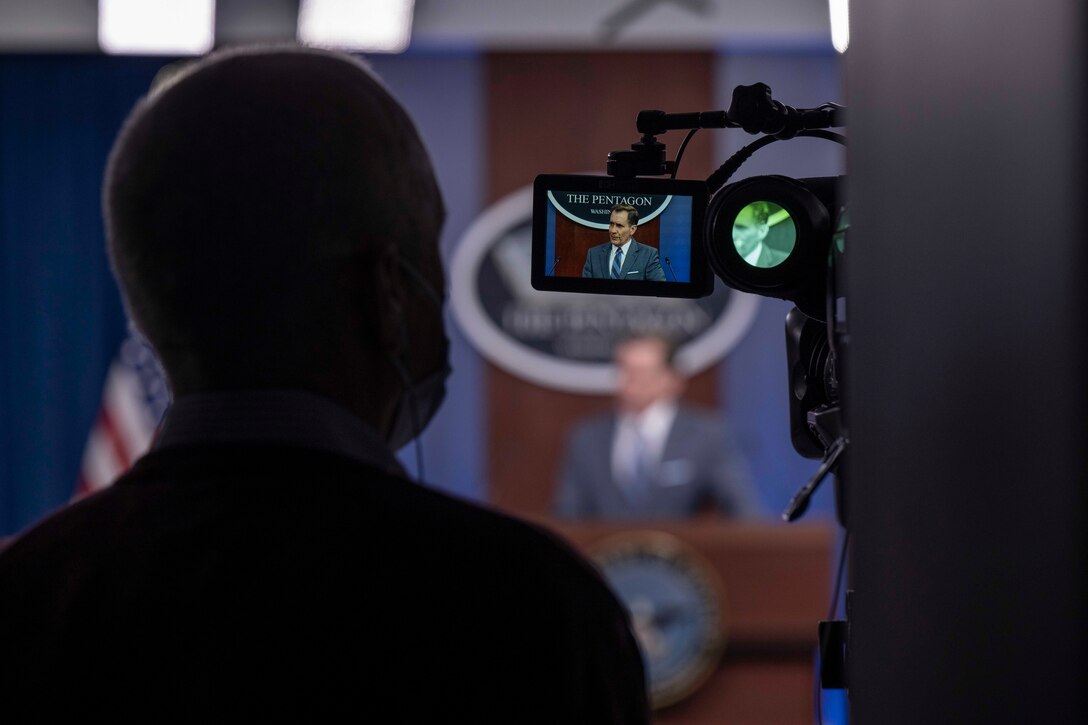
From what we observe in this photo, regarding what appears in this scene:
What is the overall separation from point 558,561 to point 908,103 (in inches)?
14.6

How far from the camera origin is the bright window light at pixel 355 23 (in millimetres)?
4758

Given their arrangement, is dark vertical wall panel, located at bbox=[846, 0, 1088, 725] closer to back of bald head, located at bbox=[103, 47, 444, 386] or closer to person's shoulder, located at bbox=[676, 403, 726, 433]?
back of bald head, located at bbox=[103, 47, 444, 386]

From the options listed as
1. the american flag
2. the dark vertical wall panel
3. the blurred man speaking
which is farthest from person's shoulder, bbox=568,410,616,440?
the dark vertical wall panel

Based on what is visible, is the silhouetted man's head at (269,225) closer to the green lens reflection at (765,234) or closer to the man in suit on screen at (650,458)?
the green lens reflection at (765,234)

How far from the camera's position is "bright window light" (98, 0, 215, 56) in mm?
4801

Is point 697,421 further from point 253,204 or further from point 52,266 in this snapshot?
point 253,204

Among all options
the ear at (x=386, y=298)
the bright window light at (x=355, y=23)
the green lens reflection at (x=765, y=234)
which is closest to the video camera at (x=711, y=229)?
the green lens reflection at (x=765, y=234)

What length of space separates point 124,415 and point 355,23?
6.13 ft

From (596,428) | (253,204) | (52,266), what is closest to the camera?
(253,204)

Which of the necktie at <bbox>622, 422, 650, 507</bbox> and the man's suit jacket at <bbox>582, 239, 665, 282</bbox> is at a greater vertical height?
the man's suit jacket at <bbox>582, 239, 665, 282</bbox>

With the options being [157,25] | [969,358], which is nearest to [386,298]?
[969,358]

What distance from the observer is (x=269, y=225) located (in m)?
0.77

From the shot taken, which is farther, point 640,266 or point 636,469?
point 636,469

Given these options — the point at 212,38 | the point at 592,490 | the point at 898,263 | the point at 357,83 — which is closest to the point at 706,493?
the point at 592,490
